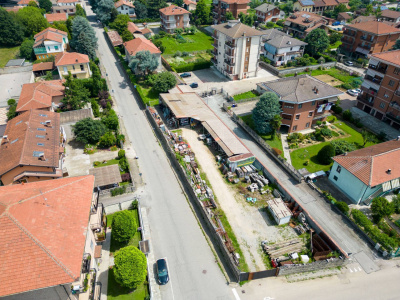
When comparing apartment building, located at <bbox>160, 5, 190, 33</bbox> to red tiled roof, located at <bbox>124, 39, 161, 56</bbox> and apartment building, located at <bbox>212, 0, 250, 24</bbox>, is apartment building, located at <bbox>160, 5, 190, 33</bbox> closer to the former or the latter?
apartment building, located at <bbox>212, 0, 250, 24</bbox>

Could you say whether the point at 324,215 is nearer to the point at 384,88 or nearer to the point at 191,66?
the point at 384,88

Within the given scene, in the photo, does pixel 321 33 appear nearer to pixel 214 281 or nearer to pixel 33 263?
pixel 214 281

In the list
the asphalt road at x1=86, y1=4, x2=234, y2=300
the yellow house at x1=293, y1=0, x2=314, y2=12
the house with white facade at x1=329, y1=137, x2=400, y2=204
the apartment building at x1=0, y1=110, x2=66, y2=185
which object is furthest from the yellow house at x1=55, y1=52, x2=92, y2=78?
the yellow house at x1=293, y1=0, x2=314, y2=12

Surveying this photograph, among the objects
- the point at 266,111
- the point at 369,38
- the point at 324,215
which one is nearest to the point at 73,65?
the point at 266,111

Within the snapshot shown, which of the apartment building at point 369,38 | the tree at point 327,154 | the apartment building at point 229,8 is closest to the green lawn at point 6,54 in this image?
the apartment building at point 229,8

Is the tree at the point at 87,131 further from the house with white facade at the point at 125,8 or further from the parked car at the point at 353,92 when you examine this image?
the house with white facade at the point at 125,8
